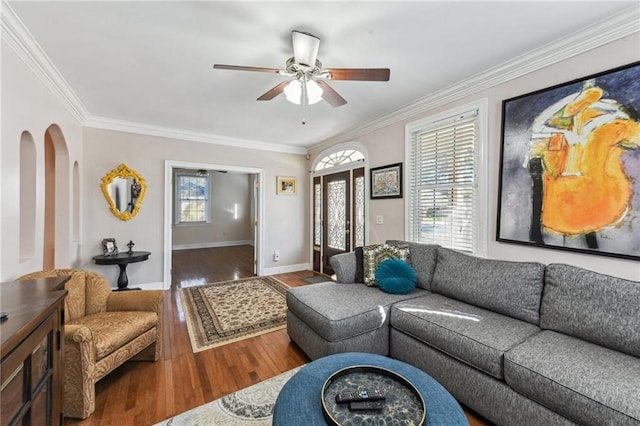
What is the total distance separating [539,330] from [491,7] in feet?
7.28

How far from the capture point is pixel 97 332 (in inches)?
71.8

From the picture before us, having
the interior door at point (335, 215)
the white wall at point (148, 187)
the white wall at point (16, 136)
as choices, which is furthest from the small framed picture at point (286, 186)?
the white wall at point (16, 136)

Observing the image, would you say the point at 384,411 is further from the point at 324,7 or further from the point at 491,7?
the point at 491,7

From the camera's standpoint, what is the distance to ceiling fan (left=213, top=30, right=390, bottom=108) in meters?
1.84

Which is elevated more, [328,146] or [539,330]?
[328,146]

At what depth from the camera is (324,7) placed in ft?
5.48

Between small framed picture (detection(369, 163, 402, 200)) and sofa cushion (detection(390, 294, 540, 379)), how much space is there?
1.64 metres

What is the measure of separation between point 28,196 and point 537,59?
4.55 metres

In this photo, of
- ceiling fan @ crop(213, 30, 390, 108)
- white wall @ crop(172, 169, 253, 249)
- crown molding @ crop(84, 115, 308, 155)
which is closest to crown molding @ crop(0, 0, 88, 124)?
crown molding @ crop(84, 115, 308, 155)

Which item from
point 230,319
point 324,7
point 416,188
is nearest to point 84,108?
point 230,319

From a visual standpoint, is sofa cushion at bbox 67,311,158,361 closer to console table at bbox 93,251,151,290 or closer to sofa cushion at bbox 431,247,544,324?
console table at bbox 93,251,151,290

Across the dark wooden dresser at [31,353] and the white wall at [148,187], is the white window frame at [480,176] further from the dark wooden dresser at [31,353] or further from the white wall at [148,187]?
the white wall at [148,187]

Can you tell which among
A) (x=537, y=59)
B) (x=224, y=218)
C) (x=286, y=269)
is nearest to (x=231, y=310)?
(x=286, y=269)

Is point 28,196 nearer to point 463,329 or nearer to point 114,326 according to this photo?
point 114,326
